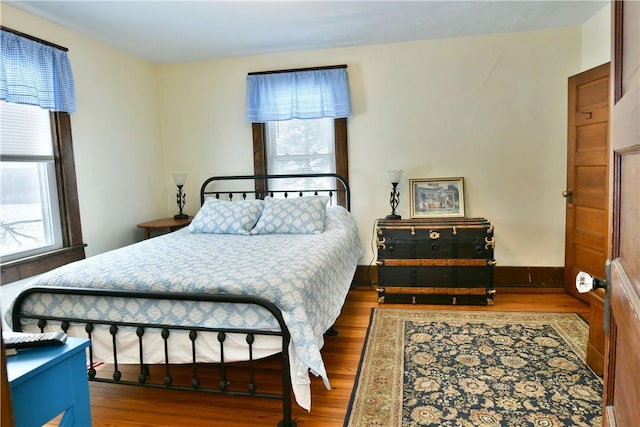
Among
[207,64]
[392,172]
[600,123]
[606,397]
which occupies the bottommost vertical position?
[606,397]

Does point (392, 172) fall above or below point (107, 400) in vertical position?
above

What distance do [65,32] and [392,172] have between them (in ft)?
9.53

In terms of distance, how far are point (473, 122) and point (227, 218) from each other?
7.93 feet

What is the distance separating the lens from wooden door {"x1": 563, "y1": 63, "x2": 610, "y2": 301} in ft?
10.5

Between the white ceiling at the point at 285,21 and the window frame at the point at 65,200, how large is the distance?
81 centimetres

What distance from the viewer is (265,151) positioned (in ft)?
13.9

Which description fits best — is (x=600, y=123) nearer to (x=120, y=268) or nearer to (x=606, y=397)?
(x=606, y=397)

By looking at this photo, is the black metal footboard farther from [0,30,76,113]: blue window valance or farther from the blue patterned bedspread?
[0,30,76,113]: blue window valance

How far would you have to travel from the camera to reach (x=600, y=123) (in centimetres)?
321

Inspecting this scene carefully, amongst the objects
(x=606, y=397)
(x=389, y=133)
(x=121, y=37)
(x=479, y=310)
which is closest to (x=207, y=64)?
(x=121, y=37)

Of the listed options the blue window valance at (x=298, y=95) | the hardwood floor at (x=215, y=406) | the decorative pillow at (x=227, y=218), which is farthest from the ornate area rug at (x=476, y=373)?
the blue window valance at (x=298, y=95)

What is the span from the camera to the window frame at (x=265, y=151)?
4055 mm

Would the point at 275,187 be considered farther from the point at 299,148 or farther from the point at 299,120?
the point at 299,120

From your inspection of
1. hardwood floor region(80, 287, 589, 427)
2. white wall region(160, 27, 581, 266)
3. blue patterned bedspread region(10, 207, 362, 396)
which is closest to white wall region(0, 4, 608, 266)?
white wall region(160, 27, 581, 266)
